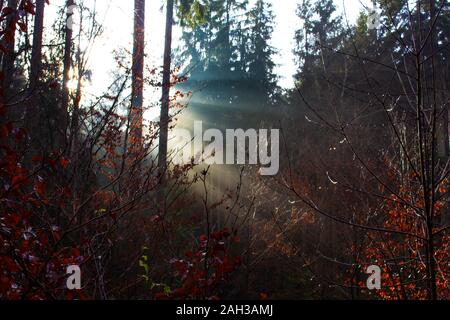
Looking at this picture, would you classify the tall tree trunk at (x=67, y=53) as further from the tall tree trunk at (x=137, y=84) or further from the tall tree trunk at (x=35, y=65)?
the tall tree trunk at (x=137, y=84)

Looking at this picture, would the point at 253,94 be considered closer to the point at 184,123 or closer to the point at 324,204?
the point at 184,123

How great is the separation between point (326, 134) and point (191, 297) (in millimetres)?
14196

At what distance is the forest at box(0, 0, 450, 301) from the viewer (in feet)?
8.06

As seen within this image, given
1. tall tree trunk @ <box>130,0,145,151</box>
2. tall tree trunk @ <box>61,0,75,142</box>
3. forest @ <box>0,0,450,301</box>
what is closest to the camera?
forest @ <box>0,0,450,301</box>

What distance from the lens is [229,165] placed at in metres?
13.2

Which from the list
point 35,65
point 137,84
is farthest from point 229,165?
point 35,65

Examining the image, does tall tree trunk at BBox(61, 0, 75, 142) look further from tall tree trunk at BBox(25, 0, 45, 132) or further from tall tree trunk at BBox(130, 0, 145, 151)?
tall tree trunk at BBox(130, 0, 145, 151)

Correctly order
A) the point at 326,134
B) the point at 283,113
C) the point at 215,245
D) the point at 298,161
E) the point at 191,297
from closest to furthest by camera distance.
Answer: the point at 215,245 < the point at 191,297 < the point at 298,161 < the point at 326,134 < the point at 283,113

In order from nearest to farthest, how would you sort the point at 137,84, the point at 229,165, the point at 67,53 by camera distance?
1. the point at 67,53
2. the point at 137,84
3. the point at 229,165

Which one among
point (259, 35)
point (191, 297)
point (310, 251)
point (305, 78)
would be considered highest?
point (259, 35)

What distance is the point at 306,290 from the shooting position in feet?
34.1

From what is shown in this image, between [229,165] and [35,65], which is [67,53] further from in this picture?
[229,165]

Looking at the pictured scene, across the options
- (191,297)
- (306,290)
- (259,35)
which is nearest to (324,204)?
(306,290)
